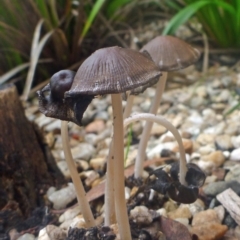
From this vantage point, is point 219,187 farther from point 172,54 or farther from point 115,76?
point 115,76

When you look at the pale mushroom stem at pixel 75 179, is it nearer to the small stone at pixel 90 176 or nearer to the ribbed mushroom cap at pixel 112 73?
the ribbed mushroom cap at pixel 112 73

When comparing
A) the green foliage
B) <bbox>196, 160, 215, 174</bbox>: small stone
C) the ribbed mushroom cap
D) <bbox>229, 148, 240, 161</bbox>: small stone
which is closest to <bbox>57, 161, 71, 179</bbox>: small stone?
<bbox>196, 160, 215, 174</bbox>: small stone

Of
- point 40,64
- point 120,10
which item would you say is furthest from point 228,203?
point 120,10

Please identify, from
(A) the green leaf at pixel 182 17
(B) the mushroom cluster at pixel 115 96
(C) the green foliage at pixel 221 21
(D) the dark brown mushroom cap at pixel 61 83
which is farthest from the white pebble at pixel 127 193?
(C) the green foliage at pixel 221 21

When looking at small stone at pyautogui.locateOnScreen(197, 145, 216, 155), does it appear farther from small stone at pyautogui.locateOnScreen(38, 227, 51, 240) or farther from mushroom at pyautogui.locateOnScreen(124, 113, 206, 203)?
small stone at pyautogui.locateOnScreen(38, 227, 51, 240)

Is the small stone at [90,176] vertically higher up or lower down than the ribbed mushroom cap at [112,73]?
lower down
